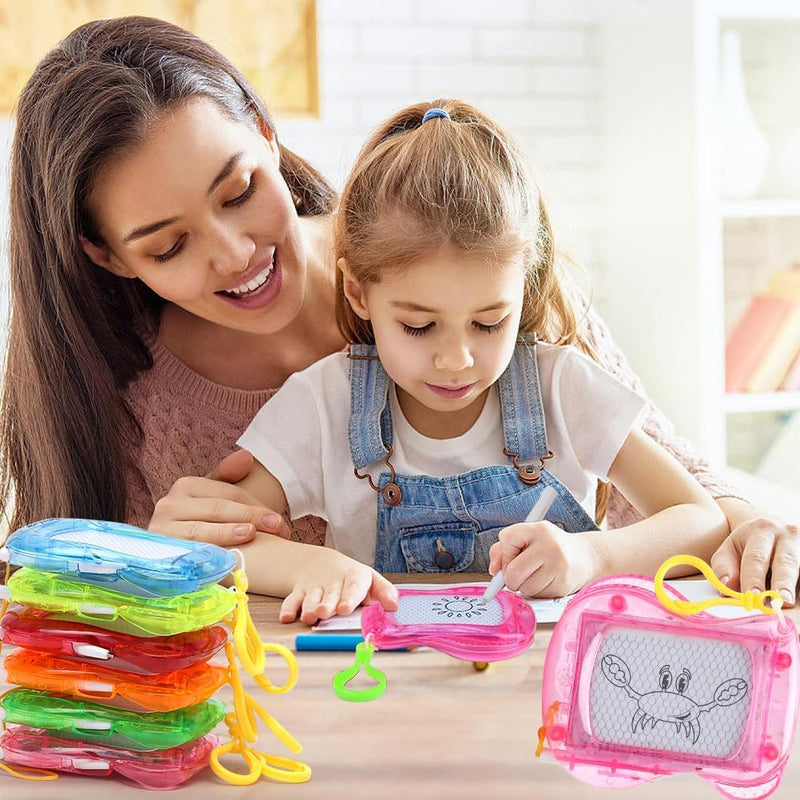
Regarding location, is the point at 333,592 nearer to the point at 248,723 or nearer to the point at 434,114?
the point at 248,723

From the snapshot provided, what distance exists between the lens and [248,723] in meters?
0.72

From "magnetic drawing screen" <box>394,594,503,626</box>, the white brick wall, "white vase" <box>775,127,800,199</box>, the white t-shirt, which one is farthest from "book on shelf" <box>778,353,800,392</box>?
"magnetic drawing screen" <box>394,594,503,626</box>

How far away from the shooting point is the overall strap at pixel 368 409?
1.36m

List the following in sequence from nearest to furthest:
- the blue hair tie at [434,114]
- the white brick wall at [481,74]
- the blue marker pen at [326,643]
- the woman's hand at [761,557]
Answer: the blue marker pen at [326,643]
the woman's hand at [761,557]
the blue hair tie at [434,114]
the white brick wall at [481,74]

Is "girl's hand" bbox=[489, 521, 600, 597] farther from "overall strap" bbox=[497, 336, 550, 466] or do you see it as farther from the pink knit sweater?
the pink knit sweater

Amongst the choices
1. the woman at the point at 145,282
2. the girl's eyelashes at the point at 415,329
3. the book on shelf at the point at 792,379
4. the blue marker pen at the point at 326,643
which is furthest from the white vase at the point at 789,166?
the blue marker pen at the point at 326,643

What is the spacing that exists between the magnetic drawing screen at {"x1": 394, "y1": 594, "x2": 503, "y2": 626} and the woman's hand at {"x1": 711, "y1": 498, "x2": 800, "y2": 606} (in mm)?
246

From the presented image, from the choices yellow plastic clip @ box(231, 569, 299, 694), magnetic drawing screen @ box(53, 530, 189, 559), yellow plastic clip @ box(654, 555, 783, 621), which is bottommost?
yellow plastic clip @ box(231, 569, 299, 694)

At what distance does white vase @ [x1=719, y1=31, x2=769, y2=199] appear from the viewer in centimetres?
308

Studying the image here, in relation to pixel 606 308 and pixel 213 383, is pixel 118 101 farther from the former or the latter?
pixel 606 308

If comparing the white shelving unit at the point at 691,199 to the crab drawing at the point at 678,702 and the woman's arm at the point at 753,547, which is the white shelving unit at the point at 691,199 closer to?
the woman's arm at the point at 753,547

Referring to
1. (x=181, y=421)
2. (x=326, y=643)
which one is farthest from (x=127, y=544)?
(x=181, y=421)

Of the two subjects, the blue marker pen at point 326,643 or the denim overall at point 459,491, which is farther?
the denim overall at point 459,491

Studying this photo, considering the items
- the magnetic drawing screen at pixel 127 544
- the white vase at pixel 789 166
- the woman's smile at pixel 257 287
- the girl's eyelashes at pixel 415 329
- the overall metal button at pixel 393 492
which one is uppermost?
the white vase at pixel 789 166
